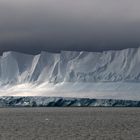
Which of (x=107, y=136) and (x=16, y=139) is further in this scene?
(x=107, y=136)

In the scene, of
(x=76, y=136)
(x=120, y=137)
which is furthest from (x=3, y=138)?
(x=120, y=137)

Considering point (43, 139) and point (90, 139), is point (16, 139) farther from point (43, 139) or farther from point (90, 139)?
point (90, 139)

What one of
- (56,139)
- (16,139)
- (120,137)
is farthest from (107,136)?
(16,139)

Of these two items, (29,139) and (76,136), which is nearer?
(29,139)

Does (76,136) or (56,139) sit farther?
(76,136)

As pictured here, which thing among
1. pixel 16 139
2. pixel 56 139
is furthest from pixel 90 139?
pixel 16 139

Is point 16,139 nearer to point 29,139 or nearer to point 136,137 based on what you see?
point 29,139

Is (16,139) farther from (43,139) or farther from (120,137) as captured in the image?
(120,137)

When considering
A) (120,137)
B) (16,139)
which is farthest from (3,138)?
(120,137)
